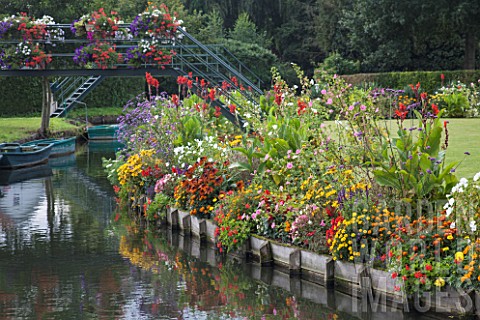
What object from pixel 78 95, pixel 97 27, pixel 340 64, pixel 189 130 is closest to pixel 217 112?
pixel 189 130

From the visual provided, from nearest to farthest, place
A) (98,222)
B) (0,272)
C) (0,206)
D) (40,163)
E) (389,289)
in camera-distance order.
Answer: (389,289), (0,272), (98,222), (0,206), (40,163)

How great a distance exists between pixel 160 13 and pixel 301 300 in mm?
13433

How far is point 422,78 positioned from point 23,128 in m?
16.4

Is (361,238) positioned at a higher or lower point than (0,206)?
higher

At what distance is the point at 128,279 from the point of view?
1108cm

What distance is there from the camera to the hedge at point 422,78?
33781 millimetres

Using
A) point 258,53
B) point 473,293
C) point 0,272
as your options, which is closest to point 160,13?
point 0,272

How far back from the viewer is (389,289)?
30.9ft

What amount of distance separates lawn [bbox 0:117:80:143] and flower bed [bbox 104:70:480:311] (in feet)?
49.2

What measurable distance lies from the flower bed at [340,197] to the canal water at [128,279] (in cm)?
41

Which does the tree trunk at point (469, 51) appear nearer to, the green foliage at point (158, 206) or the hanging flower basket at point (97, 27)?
the hanging flower basket at point (97, 27)

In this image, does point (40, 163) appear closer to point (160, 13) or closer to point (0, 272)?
point (160, 13)

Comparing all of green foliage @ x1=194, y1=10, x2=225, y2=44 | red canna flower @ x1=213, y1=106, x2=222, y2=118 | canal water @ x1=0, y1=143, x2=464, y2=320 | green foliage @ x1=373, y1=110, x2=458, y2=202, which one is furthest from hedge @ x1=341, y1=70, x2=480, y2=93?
green foliage @ x1=373, y1=110, x2=458, y2=202

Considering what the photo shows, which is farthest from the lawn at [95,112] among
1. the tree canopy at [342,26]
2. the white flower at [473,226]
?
the white flower at [473,226]
